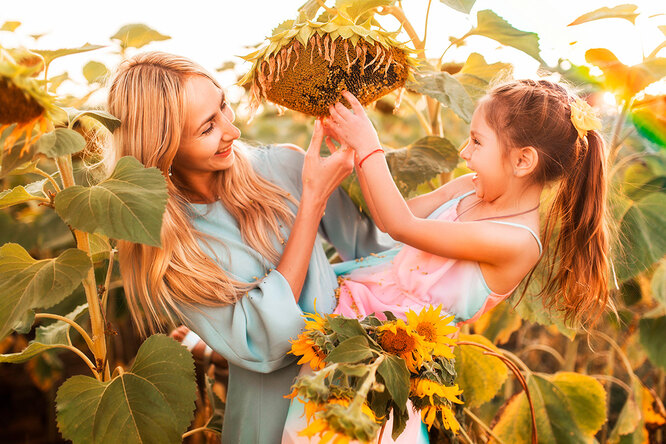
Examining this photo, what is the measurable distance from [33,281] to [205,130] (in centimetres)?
42

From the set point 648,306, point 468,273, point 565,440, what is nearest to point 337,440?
point 468,273

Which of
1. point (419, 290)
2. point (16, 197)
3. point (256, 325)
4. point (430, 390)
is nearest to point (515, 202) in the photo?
point (419, 290)

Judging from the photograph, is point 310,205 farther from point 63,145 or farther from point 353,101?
point 63,145

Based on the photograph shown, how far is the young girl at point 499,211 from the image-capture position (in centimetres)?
110

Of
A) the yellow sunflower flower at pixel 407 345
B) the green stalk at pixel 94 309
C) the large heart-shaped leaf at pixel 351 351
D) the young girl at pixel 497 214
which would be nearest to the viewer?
the large heart-shaped leaf at pixel 351 351

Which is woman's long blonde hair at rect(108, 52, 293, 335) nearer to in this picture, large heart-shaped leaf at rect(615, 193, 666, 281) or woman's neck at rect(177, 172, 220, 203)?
woman's neck at rect(177, 172, 220, 203)

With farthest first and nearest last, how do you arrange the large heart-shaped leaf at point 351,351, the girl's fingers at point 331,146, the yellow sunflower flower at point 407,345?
the girl's fingers at point 331,146 → the yellow sunflower flower at point 407,345 → the large heart-shaped leaf at point 351,351

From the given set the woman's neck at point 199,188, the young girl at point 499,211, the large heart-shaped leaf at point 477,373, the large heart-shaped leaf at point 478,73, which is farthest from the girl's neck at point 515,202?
the woman's neck at point 199,188

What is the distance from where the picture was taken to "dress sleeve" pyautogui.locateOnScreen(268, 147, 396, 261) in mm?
1371

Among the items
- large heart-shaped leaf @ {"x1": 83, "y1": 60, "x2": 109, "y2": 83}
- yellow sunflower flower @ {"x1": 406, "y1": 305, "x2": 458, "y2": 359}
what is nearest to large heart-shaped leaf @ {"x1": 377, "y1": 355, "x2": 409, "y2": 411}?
yellow sunflower flower @ {"x1": 406, "y1": 305, "x2": 458, "y2": 359}

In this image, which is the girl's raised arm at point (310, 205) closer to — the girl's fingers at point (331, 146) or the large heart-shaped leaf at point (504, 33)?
the girl's fingers at point (331, 146)

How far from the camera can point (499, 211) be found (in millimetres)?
1156

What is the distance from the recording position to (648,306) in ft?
6.48

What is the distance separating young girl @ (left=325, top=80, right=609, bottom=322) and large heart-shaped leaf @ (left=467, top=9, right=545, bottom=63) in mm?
128
